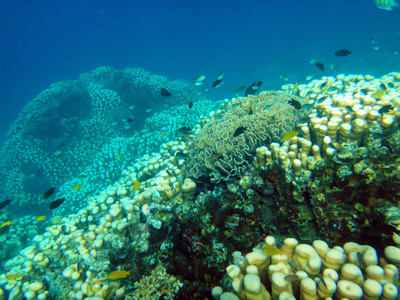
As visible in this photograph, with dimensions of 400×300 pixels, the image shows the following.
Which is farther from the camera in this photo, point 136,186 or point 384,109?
point 136,186

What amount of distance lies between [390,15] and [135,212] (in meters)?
59.3

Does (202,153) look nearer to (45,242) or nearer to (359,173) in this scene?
(359,173)

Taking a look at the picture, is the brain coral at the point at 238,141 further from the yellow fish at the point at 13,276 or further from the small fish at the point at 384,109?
the yellow fish at the point at 13,276

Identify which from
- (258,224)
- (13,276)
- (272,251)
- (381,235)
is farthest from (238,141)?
(13,276)

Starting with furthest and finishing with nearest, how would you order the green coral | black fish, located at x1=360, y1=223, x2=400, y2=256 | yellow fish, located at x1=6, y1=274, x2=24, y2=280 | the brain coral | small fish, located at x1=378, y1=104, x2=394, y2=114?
yellow fish, located at x1=6, y1=274, x2=24, y2=280
the brain coral
small fish, located at x1=378, y1=104, x2=394, y2=114
the green coral
black fish, located at x1=360, y1=223, x2=400, y2=256

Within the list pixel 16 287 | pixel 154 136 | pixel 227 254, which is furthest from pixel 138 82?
pixel 227 254

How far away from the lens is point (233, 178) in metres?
3.27

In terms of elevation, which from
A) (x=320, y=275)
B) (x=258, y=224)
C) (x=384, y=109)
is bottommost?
(x=320, y=275)

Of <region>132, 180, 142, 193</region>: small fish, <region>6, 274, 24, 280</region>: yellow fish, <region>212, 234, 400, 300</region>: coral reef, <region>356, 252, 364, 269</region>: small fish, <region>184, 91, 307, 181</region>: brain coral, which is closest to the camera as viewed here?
<region>212, 234, 400, 300</region>: coral reef

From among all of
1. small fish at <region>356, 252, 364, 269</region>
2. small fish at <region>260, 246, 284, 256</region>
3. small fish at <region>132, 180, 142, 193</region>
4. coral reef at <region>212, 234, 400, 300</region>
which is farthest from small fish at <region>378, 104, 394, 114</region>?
small fish at <region>132, 180, 142, 193</region>

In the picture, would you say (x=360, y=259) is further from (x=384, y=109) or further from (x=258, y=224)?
(x=384, y=109)

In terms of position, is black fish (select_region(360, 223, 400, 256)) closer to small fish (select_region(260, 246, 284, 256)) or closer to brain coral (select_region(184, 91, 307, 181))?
small fish (select_region(260, 246, 284, 256))

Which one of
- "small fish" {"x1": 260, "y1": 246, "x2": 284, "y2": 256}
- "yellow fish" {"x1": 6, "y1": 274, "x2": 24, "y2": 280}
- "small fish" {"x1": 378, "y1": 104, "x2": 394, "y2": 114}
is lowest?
"yellow fish" {"x1": 6, "y1": 274, "x2": 24, "y2": 280}

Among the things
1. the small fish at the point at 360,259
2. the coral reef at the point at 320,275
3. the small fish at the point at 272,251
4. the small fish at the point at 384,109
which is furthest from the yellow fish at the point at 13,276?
the small fish at the point at 384,109
